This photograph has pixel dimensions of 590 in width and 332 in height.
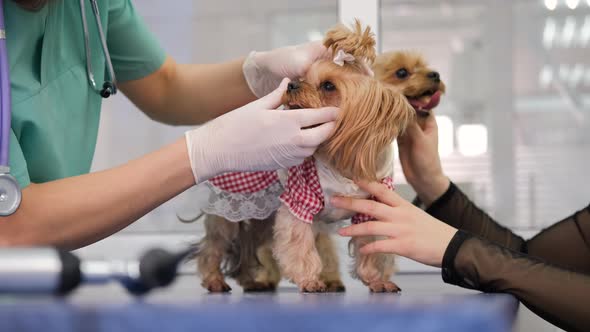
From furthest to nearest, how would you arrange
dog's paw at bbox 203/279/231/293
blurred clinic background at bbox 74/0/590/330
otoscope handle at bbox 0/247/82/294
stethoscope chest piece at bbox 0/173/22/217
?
blurred clinic background at bbox 74/0/590/330
dog's paw at bbox 203/279/231/293
stethoscope chest piece at bbox 0/173/22/217
otoscope handle at bbox 0/247/82/294

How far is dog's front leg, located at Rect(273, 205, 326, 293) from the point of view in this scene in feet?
3.76

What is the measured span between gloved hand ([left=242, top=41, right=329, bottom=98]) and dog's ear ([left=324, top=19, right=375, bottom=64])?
0.08 m

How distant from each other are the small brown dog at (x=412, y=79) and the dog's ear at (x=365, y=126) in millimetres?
314

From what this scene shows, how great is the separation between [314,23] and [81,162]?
1275 mm

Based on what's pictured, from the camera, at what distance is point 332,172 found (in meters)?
1.13

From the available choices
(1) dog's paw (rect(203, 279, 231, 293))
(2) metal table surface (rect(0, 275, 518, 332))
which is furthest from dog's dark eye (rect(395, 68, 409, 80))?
(2) metal table surface (rect(0, 275, 518, 332))

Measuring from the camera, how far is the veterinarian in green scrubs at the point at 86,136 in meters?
0.94

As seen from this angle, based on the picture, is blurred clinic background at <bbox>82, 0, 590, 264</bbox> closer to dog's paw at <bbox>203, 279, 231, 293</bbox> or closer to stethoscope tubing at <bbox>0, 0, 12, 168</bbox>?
dog's paw at <bbox>203, 279, 231, 293</bbox>

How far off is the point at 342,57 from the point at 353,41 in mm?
36

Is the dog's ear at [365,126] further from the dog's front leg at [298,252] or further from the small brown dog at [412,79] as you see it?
the small brown dog at [412,79]

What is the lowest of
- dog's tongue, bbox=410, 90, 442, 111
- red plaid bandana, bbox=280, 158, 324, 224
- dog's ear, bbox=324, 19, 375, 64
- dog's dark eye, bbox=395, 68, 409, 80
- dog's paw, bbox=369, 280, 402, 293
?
dog's paw, bbox=369, 280, 402, 293

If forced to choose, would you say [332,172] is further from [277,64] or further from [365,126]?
[277,64]

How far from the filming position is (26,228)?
90cm

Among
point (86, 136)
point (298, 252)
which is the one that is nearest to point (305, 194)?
point (298, 252)
